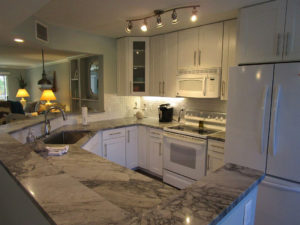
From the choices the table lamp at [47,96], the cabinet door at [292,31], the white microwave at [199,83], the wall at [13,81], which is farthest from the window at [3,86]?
the cabinet door at [292,31]

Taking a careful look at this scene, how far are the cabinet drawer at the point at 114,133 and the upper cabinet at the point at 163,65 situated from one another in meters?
0.85

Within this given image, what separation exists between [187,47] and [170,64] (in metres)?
0.39

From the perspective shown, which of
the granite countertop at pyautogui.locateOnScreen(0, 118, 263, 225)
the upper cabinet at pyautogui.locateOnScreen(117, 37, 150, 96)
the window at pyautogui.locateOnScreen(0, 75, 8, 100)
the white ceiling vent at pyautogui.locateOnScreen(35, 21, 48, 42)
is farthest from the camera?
the window at pyautogui.locateOnScreen(0, 75, 8, 100)

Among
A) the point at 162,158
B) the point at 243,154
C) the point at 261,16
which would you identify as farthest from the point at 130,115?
the point at 261,16

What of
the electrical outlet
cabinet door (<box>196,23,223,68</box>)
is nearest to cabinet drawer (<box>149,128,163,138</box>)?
cabinet door (<box>196,23,223,68</box>)

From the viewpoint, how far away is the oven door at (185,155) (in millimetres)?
2711

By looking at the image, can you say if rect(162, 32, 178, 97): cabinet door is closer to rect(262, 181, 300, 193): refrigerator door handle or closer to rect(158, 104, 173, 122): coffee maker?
rect(158, 104, 173, 122): coffee maker

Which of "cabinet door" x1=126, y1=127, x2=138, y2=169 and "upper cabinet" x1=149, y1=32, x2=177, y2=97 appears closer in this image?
"upper cabinet" x1=149, y1=32, x2=177, y2=97

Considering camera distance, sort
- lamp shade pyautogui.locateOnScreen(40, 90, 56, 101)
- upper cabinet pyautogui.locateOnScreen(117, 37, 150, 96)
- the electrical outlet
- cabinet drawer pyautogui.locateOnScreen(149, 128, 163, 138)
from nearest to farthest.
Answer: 1. the electrical outlet
2. cabinet drawer pyautogui.locateOnScreen(149, 128, 163, 138)
3. upper cabinet pyautogui.locateOnScreen(117, 37, 150, 96)
4. lamp shade pyautogui.locateOnScreen(40, 90, 56, 101)

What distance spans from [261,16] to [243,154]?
1.41 metres

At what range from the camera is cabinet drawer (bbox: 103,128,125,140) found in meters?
3.14

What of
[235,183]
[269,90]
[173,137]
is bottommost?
[173,137]

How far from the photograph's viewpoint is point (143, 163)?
11.8ft

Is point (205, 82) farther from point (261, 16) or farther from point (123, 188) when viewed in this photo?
point (123, 188)
